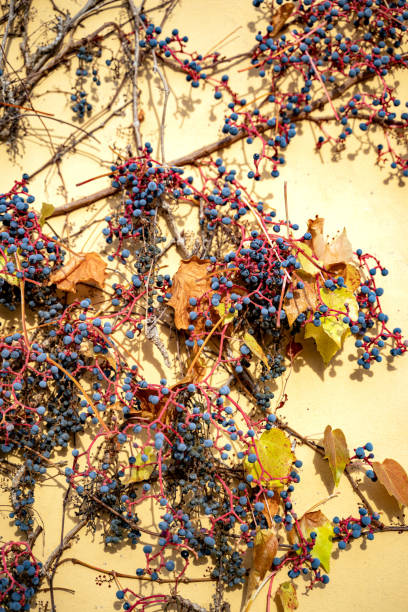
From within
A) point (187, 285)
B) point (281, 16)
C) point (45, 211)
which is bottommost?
point (187, 285)

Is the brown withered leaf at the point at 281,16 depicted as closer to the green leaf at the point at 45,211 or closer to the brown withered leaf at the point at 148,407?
the green leaf at the point at 45,211

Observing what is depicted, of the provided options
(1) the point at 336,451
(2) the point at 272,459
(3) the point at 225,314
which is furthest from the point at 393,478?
(3) the point at 225,314

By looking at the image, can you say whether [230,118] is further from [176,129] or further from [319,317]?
[319,317]

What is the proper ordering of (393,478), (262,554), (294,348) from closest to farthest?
(262,554) → (393,478) → (294,348)

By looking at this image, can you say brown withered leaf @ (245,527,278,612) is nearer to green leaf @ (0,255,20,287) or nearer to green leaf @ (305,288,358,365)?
green leaf @ (305,288,358,365)

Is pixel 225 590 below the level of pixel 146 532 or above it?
below

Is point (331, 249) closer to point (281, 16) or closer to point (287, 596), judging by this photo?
point (281, 16)

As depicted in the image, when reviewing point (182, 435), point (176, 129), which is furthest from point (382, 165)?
point (182, 435)

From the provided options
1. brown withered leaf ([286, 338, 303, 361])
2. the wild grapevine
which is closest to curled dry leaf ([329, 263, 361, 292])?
the wild grapevine
